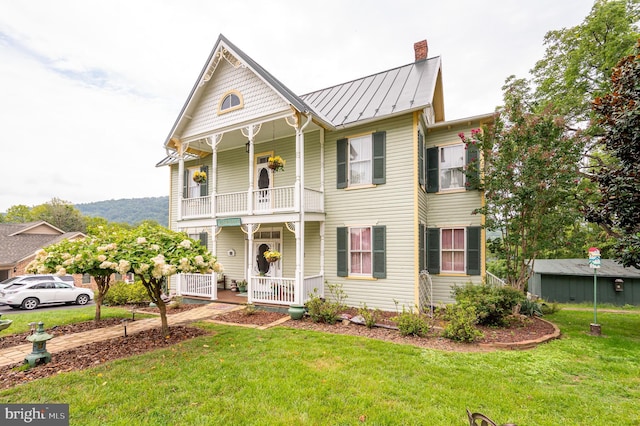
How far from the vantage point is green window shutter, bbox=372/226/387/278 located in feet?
30.9

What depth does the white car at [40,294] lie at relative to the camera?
571 inches

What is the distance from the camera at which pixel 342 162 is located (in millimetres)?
10312

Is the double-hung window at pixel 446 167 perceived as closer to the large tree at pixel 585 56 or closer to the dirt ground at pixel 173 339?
the dirt ground at pixel 173 339

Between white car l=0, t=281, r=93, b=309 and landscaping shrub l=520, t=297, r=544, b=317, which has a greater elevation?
landscaping shrub l=520, t=297, r=544, b=317

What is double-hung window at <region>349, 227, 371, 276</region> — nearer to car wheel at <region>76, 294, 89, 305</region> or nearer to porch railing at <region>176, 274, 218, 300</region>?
porch railing at <region>176, 274, 218, 300</region>

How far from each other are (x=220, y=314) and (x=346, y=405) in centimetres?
653

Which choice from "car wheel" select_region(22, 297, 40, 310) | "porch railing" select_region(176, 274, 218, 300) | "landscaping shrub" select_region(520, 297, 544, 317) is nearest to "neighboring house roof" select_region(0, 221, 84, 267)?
"car wheel" select_region(22, 297, 40, 310)

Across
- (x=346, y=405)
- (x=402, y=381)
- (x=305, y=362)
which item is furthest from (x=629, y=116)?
(x=305, y=362)

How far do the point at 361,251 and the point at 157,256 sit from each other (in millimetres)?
6452

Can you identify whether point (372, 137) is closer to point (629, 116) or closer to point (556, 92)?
point (629, 116)

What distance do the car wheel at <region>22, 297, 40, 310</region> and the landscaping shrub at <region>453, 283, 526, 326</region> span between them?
66.9 ft

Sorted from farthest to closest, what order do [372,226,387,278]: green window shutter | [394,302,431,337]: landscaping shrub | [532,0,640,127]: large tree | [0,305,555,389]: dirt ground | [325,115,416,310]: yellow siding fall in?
[532,0,640,127]: large tree
[372,226,387,278]: green window shutter
[325,115,416,310]: yellow siding
[394,302,431,337]: landscaping shrub
[0,305,555,389]: dirt ground

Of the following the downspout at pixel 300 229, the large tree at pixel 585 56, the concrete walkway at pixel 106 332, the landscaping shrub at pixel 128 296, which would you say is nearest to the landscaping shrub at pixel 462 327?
the downspout at pixel 300 229

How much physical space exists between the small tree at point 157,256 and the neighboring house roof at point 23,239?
2750 centimetres
